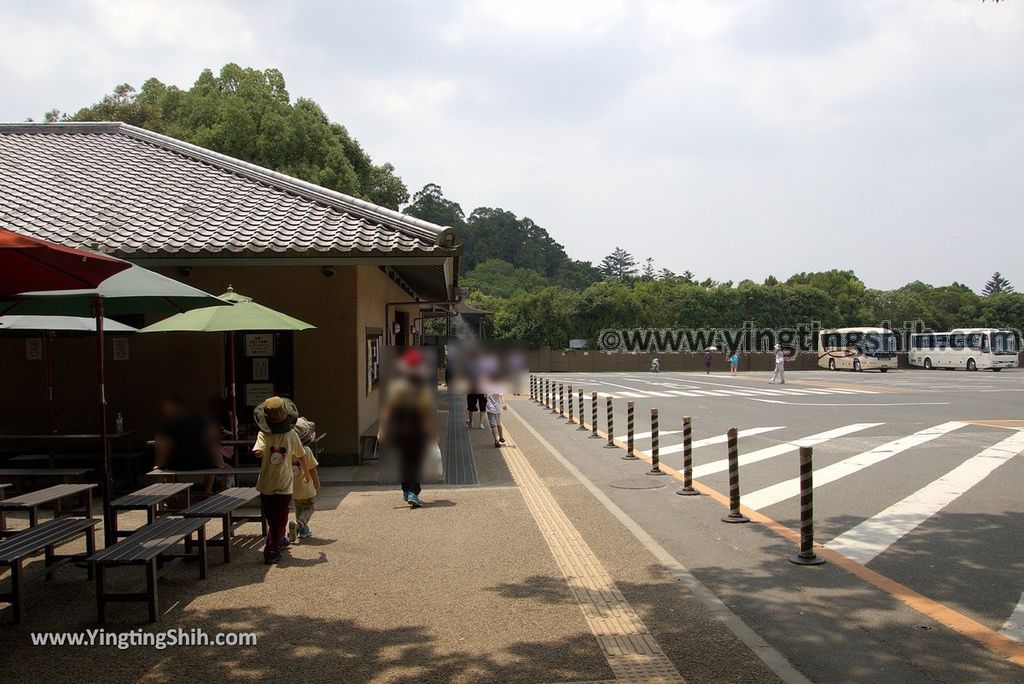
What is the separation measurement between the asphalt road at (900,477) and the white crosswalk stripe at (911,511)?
1 centimetres

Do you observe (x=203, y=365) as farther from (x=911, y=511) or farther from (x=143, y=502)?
(x=911, y=511)

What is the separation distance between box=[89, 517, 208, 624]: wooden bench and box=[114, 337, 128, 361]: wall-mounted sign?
19.1ft

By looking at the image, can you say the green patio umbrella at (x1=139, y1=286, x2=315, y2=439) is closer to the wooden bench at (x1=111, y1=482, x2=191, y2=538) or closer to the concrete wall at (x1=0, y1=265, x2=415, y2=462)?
the wooden bench at (x1=111, y1=482, x2=191, y2=538)

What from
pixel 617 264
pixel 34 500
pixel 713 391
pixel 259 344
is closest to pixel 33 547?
pixel 34 500

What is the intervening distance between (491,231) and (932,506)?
119m

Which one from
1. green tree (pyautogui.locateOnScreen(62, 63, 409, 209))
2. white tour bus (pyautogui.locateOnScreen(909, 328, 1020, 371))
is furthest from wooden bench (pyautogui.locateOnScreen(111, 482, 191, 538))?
white tour bus (pyautogui.locateOnScreen(909, 328, 1020, 371))

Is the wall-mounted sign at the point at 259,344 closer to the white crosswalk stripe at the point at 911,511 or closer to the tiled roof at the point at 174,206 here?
the tiled roof at the point at 174,206

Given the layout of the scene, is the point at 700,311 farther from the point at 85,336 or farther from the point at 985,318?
the point at 85,336

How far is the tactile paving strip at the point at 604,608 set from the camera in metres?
4.42

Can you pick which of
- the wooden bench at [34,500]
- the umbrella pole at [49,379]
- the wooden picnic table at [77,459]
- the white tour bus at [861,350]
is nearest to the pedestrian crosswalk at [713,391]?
the wooden picnic table at [77,459]

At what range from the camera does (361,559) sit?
682cm

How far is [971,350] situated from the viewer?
164 ft

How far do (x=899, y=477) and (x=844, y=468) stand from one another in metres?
0.96

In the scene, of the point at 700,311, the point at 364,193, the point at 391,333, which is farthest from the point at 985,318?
the point at 391,333
